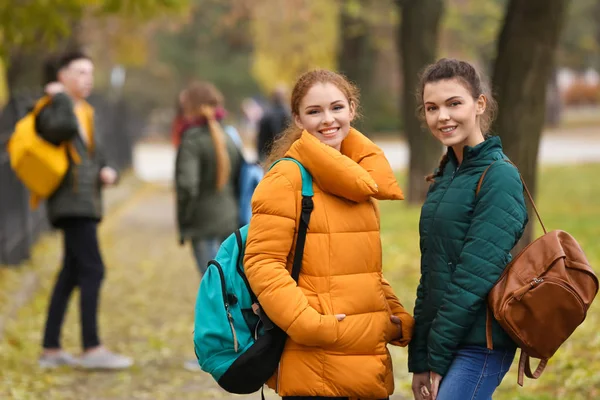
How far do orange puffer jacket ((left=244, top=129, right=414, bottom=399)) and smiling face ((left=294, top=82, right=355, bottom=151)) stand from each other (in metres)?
0.11

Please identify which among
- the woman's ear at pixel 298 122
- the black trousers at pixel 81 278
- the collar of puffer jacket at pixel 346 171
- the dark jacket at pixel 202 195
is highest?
the woman's ear at pixel 298 122

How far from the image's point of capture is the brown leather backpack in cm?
330

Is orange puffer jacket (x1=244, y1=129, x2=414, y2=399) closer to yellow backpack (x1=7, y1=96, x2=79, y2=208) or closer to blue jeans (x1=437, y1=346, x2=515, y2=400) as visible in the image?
blue jeans (x1=437, y1=346, x2=515, y2=400)

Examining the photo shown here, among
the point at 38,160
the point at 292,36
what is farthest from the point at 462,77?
the point at 292,36

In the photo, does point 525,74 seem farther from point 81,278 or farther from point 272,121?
point 272,121

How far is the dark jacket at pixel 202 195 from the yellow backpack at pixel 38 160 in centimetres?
81

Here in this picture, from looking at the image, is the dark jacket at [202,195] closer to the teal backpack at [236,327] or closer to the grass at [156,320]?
the grass at [156,320]

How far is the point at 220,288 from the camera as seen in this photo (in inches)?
141

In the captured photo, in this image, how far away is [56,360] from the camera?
23.7 feet

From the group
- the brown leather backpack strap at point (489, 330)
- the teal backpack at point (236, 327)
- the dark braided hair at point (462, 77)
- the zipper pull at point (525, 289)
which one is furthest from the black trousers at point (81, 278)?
the zipper pull at point (525, 289)

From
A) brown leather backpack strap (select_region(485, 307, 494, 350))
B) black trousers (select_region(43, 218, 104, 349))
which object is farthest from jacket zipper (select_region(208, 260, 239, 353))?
black trousers (select_region(43, 218, 104, 349))

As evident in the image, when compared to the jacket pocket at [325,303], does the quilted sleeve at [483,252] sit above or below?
above

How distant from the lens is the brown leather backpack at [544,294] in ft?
10.8

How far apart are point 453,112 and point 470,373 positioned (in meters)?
0.92
